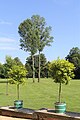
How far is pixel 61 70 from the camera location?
1420 centimetres

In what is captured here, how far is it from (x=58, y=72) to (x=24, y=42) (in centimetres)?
3918

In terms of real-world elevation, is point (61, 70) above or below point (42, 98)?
above

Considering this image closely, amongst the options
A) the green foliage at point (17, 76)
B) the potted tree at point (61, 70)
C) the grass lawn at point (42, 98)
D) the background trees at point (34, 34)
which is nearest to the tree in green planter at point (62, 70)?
the potted tree at point (61, 70)

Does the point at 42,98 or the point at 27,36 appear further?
the point at 27,36

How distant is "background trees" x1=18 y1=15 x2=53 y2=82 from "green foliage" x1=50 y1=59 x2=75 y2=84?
126ft

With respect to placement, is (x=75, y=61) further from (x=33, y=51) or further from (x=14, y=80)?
(x=14, y=80)

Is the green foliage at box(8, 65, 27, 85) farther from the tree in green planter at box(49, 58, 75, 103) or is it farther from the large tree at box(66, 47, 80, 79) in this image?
the large tree at box(66, 47, 80, 79)

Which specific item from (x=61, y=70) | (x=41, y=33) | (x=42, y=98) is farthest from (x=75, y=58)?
(x=61, y=70)

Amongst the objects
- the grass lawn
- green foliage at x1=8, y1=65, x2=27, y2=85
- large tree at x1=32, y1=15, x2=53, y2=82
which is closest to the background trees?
large tree at x1=32, y1=15, x2=53, y2=82

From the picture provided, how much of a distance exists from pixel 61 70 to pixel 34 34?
39.3 metres

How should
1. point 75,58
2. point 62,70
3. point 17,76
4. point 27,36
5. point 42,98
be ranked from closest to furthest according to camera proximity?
1. point 62,70
2. point 17,76
3. point 42,98
4. point 27,36
5. point 75,58

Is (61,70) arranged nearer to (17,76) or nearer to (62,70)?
(62,70)

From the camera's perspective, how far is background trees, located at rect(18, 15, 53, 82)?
52938 millimetres

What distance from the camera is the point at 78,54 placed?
350 ft
